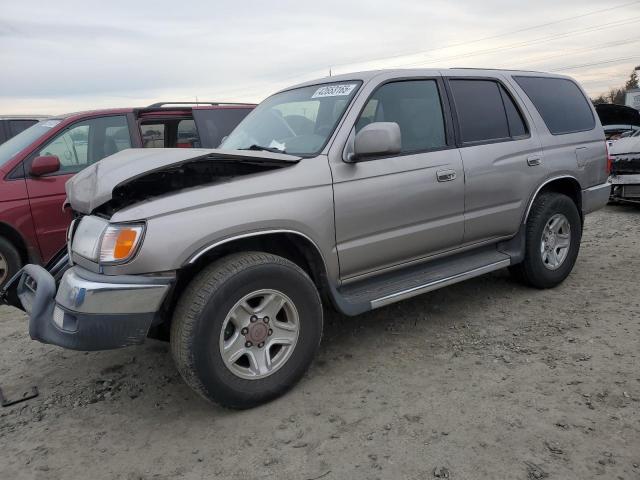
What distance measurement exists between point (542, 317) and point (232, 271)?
Answer: 255 cm

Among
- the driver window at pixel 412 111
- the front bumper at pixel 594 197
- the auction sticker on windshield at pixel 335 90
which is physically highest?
the auction sticker on windshield at pixel 335 90

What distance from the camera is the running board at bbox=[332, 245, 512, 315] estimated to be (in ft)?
10.8

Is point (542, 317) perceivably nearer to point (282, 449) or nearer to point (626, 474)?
point (626, 474)

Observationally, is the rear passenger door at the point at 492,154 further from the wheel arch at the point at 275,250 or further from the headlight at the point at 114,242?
Answer: the headlight at the point at 114,242

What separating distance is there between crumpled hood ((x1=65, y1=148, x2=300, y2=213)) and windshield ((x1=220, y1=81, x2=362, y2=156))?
1.20 ft

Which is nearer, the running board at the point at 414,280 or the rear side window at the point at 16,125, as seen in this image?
the running board at the point at 414,280

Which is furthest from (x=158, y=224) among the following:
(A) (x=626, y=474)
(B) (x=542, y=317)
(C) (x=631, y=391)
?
(B) (x=542, y=317)

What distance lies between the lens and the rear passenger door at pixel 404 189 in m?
3.27

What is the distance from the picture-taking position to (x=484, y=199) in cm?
397

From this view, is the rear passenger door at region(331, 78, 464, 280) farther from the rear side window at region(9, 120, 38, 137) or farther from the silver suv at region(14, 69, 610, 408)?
the rear side window at region(9, 120, 38, 137)

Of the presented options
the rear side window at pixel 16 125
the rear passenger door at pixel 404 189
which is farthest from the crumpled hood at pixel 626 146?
the rear side window at pixel 16 125

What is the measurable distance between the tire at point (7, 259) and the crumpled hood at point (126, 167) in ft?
7.20

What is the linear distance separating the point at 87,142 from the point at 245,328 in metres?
3.64

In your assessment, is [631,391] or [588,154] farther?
[588,154]
